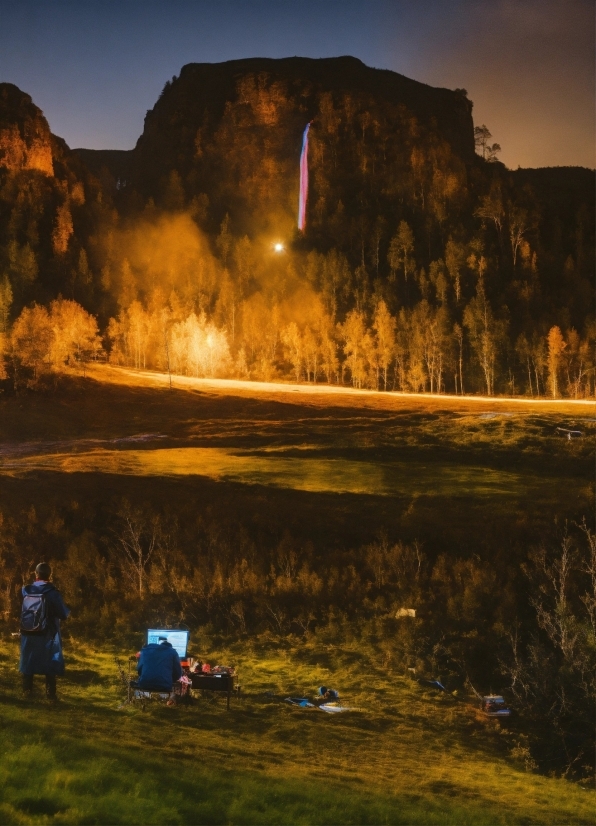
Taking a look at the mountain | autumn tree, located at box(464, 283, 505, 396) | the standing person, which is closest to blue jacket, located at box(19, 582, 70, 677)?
the standing person

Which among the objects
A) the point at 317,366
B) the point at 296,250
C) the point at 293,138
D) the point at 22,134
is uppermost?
the point at 293,138

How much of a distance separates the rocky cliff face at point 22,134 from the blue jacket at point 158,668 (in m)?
116

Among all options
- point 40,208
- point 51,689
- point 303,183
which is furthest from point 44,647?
point 303,183

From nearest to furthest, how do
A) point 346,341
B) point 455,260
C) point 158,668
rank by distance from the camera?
point 158,668 → point 346,341 → point 455,260

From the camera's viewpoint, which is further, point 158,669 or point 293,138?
point 293,138

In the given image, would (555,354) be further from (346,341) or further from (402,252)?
(402,252)

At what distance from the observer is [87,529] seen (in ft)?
102

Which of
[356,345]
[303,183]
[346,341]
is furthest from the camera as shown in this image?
[303,183]

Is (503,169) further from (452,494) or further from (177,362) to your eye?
(452,494)

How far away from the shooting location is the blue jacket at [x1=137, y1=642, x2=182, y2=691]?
1109 cm

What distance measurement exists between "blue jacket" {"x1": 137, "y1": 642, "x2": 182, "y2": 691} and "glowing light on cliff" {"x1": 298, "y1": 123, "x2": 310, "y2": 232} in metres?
101

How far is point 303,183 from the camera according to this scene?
117812 millimetres

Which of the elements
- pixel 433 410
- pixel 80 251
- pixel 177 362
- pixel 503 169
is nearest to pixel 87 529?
pixel 433 410

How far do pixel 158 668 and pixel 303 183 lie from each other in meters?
114
